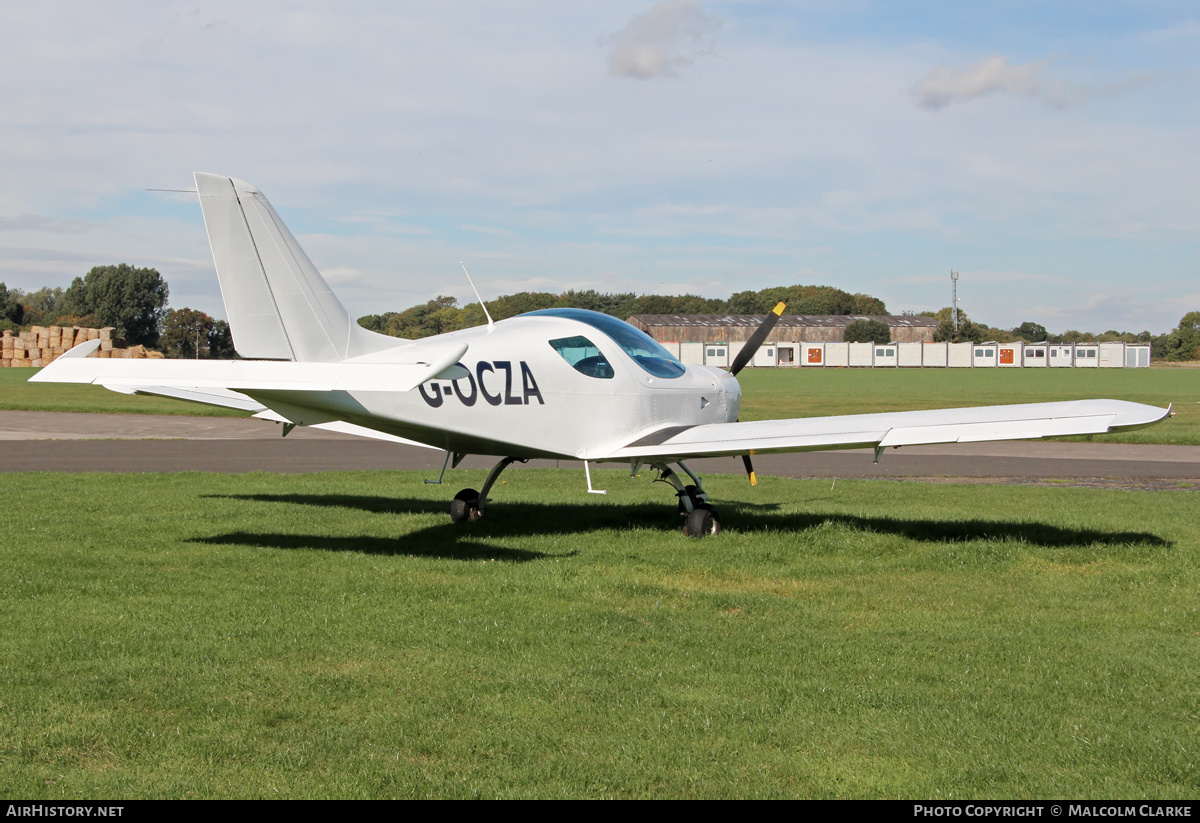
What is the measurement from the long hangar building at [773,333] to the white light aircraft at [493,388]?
106702mm

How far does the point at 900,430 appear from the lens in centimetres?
984

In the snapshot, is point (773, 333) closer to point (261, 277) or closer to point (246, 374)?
point (261, 277)

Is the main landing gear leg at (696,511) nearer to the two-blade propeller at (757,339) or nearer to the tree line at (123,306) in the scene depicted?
the two-blade propeller at (757,339)

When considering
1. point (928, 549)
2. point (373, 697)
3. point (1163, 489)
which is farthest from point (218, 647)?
point (1163, 489)

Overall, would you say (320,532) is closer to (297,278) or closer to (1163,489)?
(297,278)

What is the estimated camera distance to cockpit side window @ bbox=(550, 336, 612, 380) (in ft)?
35.1

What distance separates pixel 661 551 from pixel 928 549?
8.71 feet

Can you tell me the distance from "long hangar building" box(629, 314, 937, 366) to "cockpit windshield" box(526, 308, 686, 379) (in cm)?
10579

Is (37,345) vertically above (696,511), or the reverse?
(37,345)

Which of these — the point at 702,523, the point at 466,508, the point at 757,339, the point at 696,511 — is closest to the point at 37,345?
the point at 466,508

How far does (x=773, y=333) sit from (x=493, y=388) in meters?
147

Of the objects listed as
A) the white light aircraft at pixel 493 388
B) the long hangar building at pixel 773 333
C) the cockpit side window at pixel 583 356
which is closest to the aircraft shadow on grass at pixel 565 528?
the white light aircraft at pixel 493 388

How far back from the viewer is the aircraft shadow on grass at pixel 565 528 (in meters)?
10.1

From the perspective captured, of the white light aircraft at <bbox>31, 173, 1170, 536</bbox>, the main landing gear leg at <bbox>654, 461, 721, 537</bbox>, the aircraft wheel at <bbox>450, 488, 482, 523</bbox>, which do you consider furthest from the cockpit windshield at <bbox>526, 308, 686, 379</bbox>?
the aircraft wheel at <bbox>450, 488, 482, 523</bbox>
